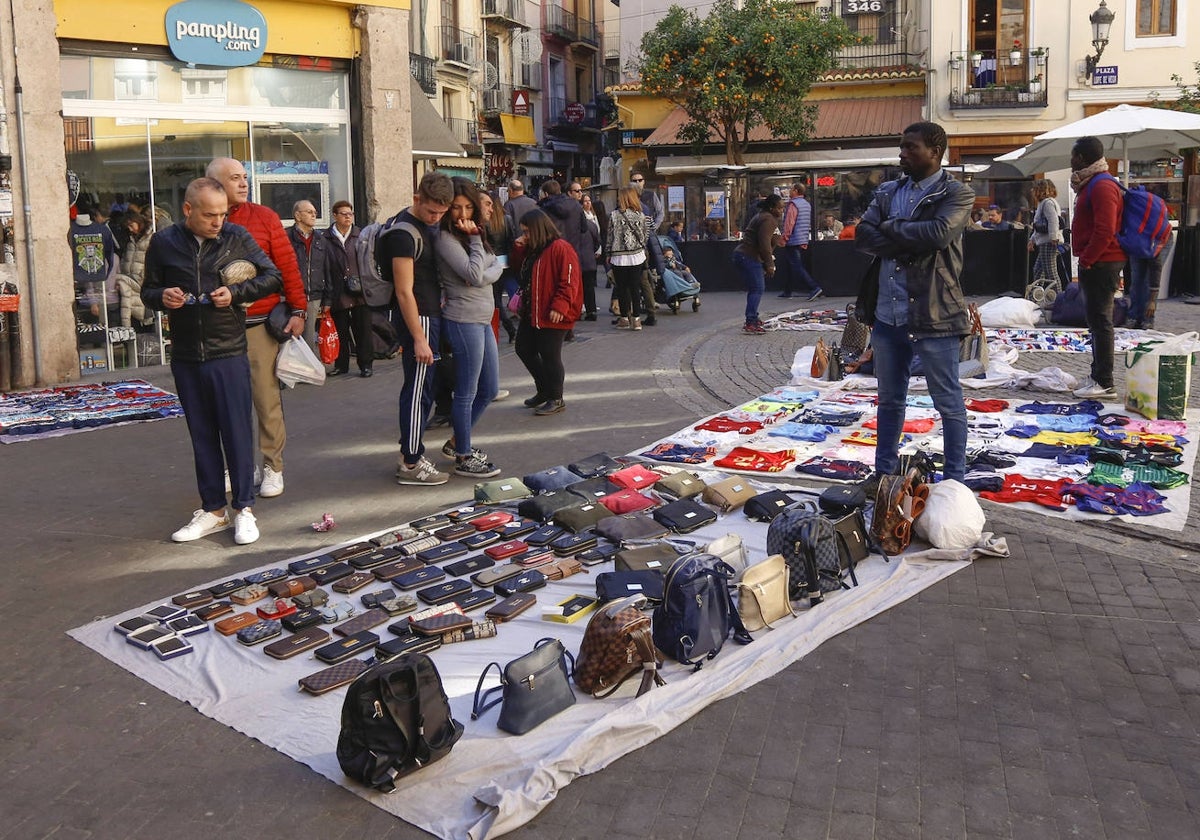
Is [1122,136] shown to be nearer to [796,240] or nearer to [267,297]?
[796,240]

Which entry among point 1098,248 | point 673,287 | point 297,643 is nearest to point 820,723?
point 297,643

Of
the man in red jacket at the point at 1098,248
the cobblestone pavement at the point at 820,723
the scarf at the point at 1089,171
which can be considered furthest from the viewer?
the scarf at the point at 1089,171

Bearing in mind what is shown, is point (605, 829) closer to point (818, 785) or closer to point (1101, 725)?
point (818, 785)

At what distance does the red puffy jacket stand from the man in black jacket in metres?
0.42

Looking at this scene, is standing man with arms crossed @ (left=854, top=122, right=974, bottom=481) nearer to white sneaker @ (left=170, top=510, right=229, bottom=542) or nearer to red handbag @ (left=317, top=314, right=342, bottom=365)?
white sneaker @ (left=170, top=510, right=229, bottom=542)

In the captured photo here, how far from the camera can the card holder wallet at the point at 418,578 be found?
5598mm

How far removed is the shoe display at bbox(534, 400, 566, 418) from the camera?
9938mm

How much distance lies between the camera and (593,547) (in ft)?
20.2

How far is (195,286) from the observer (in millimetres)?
6195

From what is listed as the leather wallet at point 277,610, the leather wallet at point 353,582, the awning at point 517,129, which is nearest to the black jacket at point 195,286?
the leather wallet at point 353,582

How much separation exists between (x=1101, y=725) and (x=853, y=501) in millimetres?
2298

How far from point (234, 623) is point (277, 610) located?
0.22 m

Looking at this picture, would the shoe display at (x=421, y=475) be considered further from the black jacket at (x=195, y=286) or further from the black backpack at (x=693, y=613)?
the black backpack at (x=693, y=613)

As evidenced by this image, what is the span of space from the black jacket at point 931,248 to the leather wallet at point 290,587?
3.36 meters
